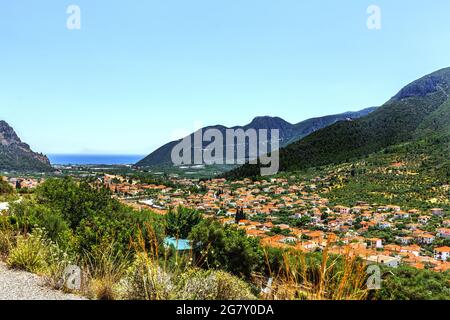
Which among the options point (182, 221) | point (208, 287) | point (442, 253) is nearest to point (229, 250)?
point (182, 221)

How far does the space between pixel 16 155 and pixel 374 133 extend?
283ft

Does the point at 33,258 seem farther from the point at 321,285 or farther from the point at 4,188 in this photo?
the point at 4,188

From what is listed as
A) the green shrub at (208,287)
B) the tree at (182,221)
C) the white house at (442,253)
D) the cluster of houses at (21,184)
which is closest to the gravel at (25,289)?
the green shrub at (208,287)

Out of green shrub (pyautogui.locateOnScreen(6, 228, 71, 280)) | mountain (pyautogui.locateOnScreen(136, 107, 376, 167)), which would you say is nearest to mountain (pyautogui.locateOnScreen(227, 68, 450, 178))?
mountain (pyautogui.locateOnScreen(136, 107, 376, 167))

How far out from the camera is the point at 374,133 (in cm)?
7038

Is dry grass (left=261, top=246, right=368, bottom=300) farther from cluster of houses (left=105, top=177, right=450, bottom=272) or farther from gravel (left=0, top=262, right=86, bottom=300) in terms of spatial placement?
cluster of houses (left=105, top=177, right=450, bottom=272)

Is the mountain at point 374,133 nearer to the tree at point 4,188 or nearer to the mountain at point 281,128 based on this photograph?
the mountain at point 281,128

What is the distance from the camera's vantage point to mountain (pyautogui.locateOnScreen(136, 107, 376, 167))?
139 m

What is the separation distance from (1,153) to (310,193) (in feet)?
246

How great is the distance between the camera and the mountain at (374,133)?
6372cm

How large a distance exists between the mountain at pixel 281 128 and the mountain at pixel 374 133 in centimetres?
5623
